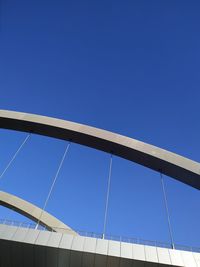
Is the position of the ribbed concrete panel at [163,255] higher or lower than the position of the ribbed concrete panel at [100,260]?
higher

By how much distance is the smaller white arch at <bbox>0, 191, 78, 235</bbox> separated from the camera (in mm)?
25141

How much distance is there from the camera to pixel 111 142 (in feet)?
54.6

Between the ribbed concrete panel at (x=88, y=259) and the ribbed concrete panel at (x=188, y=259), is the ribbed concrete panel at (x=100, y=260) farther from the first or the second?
the ribbed concrete panel at (x=188, y=259)

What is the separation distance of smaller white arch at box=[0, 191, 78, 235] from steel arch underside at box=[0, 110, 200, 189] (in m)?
9.31

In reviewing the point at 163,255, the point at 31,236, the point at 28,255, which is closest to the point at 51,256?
the point at 28,255

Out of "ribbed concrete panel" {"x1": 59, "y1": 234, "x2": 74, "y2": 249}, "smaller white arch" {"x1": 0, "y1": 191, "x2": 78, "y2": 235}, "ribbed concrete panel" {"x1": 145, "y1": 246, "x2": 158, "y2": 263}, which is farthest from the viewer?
"smaller white arch" {"x1": 0, "y1": 191, "x2": 78, "y2": 235}

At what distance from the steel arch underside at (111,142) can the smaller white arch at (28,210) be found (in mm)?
9315

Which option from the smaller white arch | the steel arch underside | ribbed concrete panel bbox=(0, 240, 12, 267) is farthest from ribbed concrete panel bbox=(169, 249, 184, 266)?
the smaller white arch

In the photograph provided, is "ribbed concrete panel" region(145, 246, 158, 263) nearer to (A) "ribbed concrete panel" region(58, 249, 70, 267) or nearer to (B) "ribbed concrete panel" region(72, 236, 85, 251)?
(B) "ribbed concrete panel" region(72, 236, 85, 251)

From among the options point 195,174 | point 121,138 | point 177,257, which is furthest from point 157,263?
point 121,138

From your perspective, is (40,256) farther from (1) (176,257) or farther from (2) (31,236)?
(1) (176,257)

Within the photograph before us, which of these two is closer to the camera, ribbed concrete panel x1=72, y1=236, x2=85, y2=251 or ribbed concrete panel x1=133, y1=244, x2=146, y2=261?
ribbed concrete panel x1=133, y1=244, x2=146, y2=261

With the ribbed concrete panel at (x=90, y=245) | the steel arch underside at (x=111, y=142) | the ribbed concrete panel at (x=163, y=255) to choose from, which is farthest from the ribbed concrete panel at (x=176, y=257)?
the steel arch underside at (x=111, y=142)

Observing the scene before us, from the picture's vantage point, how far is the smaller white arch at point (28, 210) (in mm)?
25141
